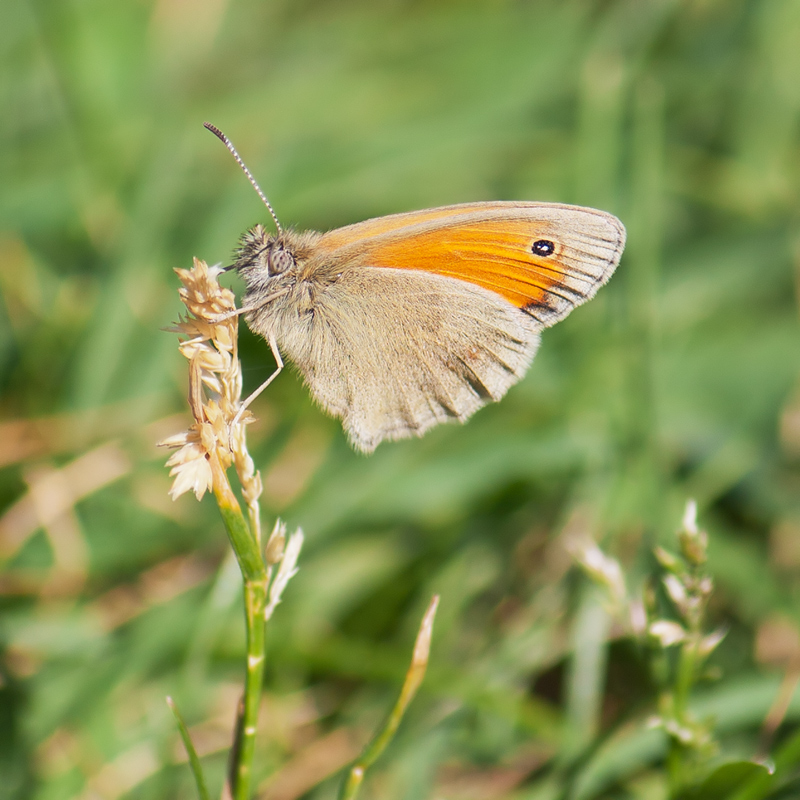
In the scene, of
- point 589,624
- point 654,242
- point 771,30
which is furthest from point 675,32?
point 589,624

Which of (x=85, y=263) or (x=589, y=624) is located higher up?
(x=85, y=263)

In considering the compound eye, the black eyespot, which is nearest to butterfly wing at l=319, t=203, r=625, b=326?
the black eyespot

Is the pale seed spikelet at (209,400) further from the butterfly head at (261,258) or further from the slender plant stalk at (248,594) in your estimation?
the butterfly head at (261,258)

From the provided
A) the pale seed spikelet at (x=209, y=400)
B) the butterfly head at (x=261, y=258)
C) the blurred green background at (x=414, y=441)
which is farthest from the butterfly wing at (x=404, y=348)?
the pale seed spikelet at (x=209, y=400)

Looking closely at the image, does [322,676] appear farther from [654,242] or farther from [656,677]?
[654,242]

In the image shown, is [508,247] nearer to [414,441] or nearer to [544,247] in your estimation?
[544,247]
